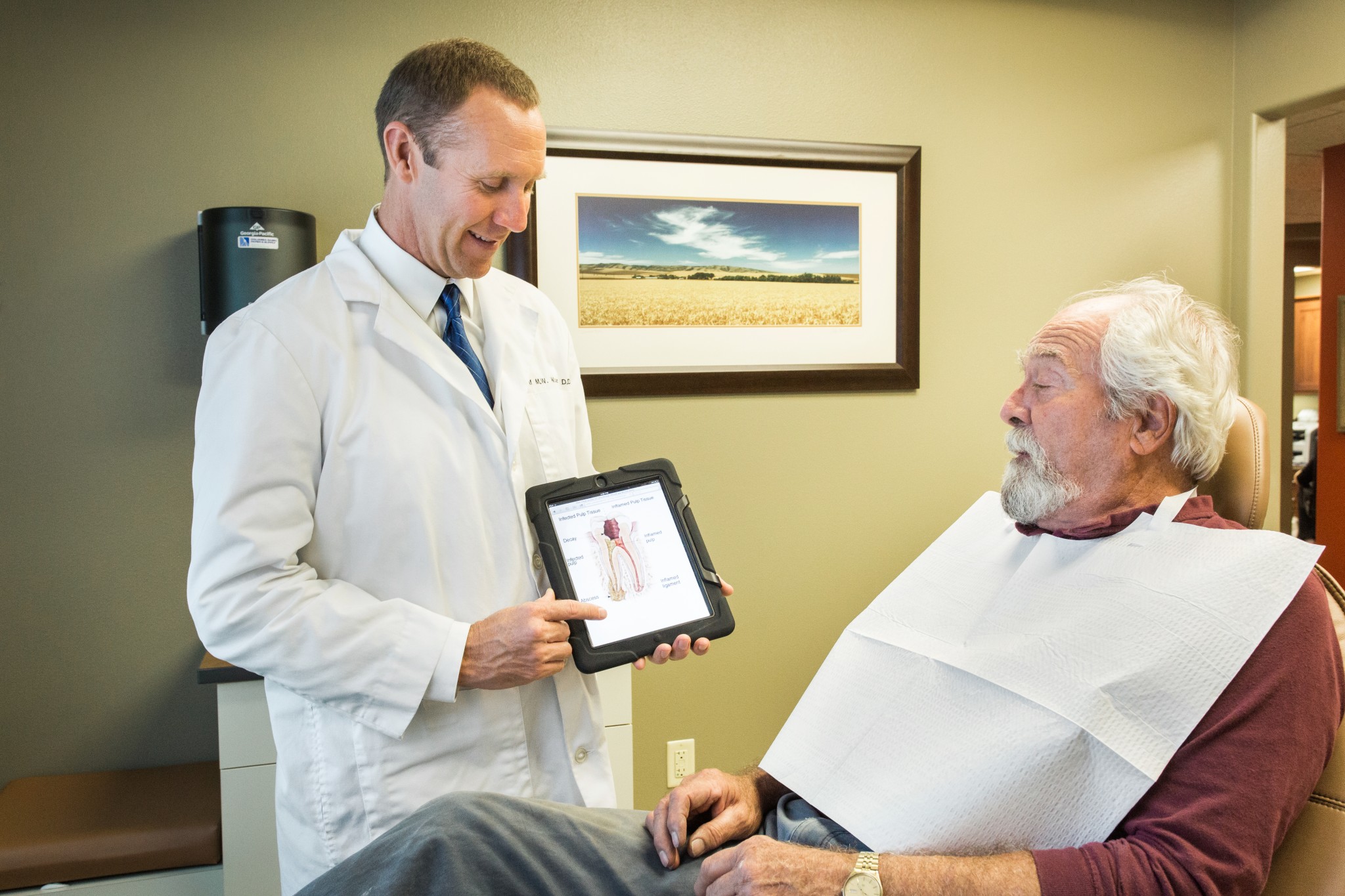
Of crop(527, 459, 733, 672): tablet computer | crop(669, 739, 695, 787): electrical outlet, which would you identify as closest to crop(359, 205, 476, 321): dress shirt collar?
crop(527, 459, 733, 672): tablet computer

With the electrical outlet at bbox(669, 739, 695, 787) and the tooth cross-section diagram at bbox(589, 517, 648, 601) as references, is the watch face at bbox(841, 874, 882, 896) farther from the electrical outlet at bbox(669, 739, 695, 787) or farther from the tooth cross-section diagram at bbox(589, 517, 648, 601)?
the electrical outlet at bbox(669, 739, 695, 787)

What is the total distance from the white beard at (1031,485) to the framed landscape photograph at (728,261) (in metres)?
1.16

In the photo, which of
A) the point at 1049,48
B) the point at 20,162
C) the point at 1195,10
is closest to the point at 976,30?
the point at 1049,48

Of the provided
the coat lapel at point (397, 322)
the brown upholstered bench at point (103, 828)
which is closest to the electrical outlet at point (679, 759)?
the brown upholstered bench at point (103, 828)

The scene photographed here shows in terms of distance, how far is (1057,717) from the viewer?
1189 millimetres

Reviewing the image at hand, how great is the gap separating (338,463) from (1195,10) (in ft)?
10.3

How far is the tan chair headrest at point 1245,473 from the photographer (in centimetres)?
157

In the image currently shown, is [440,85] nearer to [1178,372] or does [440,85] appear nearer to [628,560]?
[628,560]

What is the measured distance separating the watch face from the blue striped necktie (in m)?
0.86

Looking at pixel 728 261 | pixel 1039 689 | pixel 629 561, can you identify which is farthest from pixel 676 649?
pixel 728 261

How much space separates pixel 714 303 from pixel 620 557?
4.26ft

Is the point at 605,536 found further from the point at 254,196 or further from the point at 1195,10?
the point at 1195,10

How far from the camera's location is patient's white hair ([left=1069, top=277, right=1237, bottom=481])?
142 cm

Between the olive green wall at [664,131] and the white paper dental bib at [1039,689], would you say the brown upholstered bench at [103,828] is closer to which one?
the olive green wall at [664,131]
